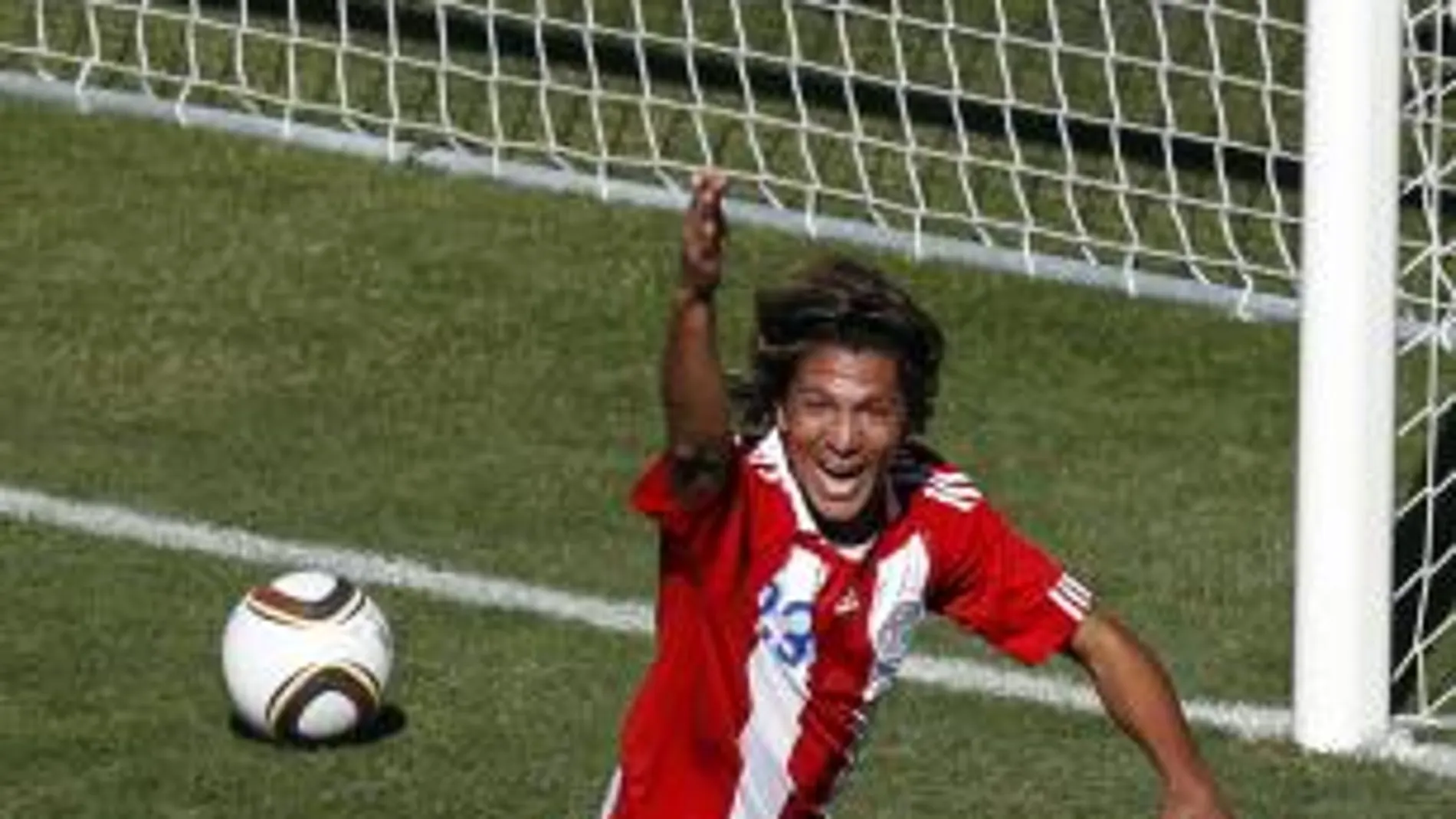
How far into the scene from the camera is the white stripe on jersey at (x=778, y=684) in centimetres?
603

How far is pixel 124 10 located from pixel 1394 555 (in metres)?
5.10

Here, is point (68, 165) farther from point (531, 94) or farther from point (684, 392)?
point (684, 392)

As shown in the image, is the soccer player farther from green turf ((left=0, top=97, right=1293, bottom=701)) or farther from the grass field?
green turf ((left=0, top=97, right=1293, bottom=701))

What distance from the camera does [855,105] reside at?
12.3 meters

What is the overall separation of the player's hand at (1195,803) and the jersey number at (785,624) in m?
0.52

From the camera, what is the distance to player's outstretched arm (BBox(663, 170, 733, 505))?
5.36 m

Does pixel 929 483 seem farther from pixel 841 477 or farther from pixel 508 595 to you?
pixel 508 595

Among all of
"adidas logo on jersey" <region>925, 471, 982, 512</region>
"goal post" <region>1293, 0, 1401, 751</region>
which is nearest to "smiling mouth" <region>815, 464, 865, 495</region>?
"adidas logo on jersey" <region>925, 471, 982, 512</region>

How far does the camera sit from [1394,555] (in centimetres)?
905

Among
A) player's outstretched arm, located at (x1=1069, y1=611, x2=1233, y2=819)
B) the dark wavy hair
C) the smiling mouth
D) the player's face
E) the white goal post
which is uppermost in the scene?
the white goal post

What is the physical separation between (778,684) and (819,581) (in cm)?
17

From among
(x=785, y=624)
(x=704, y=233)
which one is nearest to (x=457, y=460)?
(x=785, y=624)

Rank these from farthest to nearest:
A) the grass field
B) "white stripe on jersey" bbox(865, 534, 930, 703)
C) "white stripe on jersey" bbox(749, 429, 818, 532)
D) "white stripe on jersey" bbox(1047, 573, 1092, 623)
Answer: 1. the grass field
2. "white stripe on jersey" bbox(1047, 573, 1092, 623)
3. "white stripe on jersey" bbox(865, 534, 930, 703)
4. "white stripe on jersey" bbox(749, 429, 818, 532)

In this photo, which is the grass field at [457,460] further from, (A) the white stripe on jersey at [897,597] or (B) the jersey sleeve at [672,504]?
(B) the jersey sleeve at [672,504]
